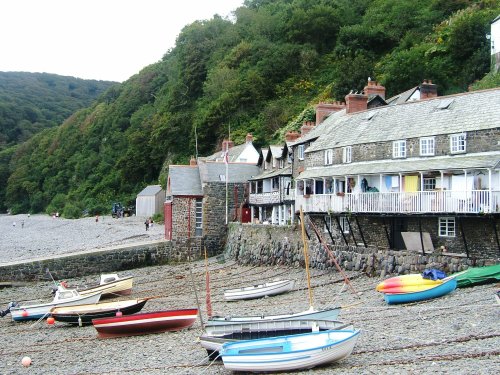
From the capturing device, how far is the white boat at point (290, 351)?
48.6 feet

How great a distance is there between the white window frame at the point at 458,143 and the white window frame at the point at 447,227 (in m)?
2.87

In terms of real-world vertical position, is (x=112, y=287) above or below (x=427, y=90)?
below

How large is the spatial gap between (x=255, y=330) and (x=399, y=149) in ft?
48.1

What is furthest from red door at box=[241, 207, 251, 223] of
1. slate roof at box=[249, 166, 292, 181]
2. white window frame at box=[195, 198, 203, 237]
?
white window frame at box=[195, 198, 203, 237]

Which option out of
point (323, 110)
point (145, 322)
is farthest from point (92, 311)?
point (323, 110)

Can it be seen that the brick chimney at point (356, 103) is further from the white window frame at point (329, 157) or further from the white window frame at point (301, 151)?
the white window frame at point (329, 157)

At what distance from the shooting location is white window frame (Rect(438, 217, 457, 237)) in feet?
82.8

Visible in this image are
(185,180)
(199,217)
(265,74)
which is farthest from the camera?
(265,74)

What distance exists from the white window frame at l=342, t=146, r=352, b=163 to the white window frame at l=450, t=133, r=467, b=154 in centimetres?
664

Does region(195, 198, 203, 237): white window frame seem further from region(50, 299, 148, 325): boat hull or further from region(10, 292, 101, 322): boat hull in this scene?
region(50, 299, 148, 325): boat hull

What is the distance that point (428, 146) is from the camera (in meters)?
27.0

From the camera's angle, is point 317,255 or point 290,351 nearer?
point 290,351

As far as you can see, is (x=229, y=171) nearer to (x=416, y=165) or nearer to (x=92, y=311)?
(x=416, y=165)

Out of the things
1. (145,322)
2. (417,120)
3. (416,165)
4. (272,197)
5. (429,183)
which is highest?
(417,120)
